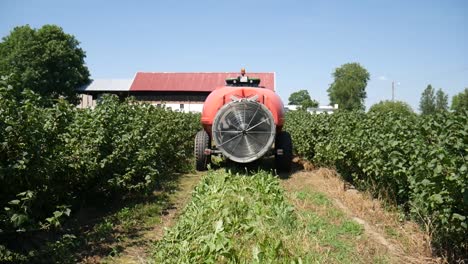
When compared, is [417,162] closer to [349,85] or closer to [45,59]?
[45,59]

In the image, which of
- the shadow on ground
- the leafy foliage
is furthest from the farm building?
the leafy foliage

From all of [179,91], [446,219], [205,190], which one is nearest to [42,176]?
[205,190]

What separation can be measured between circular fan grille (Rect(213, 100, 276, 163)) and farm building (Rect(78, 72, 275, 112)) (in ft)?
115

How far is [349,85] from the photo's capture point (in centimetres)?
8062

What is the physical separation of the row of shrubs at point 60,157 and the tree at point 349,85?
253ft

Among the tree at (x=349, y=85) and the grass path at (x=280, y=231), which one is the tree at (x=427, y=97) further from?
the grass path at (x=280, y=231)

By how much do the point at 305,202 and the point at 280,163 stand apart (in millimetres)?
2959

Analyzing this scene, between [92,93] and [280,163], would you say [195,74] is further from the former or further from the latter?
[280,163]

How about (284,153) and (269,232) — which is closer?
(269,232)

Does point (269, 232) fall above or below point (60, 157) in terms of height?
below

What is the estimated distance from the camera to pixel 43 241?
13.4 feet

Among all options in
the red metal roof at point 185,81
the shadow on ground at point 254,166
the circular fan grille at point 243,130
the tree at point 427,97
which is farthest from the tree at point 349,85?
the circular fan grille at point 243,130

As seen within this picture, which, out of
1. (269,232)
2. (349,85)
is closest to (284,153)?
(269,232)

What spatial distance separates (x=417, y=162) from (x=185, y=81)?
4196 centimetres
